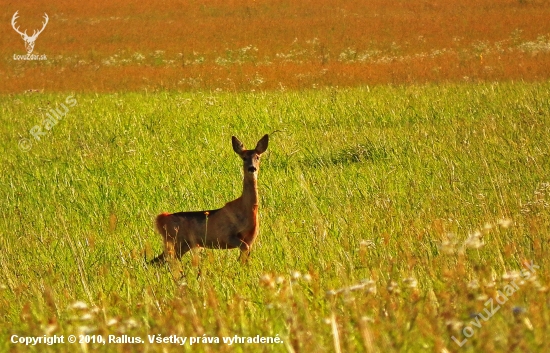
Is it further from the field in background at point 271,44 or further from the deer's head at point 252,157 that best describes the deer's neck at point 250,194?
the field in background at point 271,44

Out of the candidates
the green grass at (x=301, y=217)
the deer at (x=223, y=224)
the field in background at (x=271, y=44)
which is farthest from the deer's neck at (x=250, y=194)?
→ the field in background at (x=271, y=44)

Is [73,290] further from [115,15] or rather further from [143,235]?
[115,15]

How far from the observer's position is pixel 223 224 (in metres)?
6.38

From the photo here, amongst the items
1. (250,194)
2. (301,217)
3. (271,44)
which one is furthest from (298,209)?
(271,44)

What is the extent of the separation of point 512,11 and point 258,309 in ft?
128

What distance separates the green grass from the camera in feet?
12.4

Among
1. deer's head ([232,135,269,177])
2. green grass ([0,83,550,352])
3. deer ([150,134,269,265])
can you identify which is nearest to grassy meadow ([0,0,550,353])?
green grass ([0,83,550,352])

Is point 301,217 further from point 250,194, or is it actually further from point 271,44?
point 271,44

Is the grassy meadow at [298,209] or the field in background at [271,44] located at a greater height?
the field in background at [271,44]

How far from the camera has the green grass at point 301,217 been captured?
3.79 m

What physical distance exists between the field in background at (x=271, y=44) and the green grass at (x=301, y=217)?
21.0 ft

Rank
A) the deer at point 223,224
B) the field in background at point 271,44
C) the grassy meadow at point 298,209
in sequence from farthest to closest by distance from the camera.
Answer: the field in background at point 271,44
the deer at point 223,224
the grassy meadow at point 298,209

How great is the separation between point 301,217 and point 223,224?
61.7 inches

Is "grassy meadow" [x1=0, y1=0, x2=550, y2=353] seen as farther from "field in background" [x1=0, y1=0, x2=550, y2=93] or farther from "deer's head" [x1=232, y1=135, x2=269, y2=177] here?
"deer's head" [x1=232, y1=135, x2=269, y2=177]
